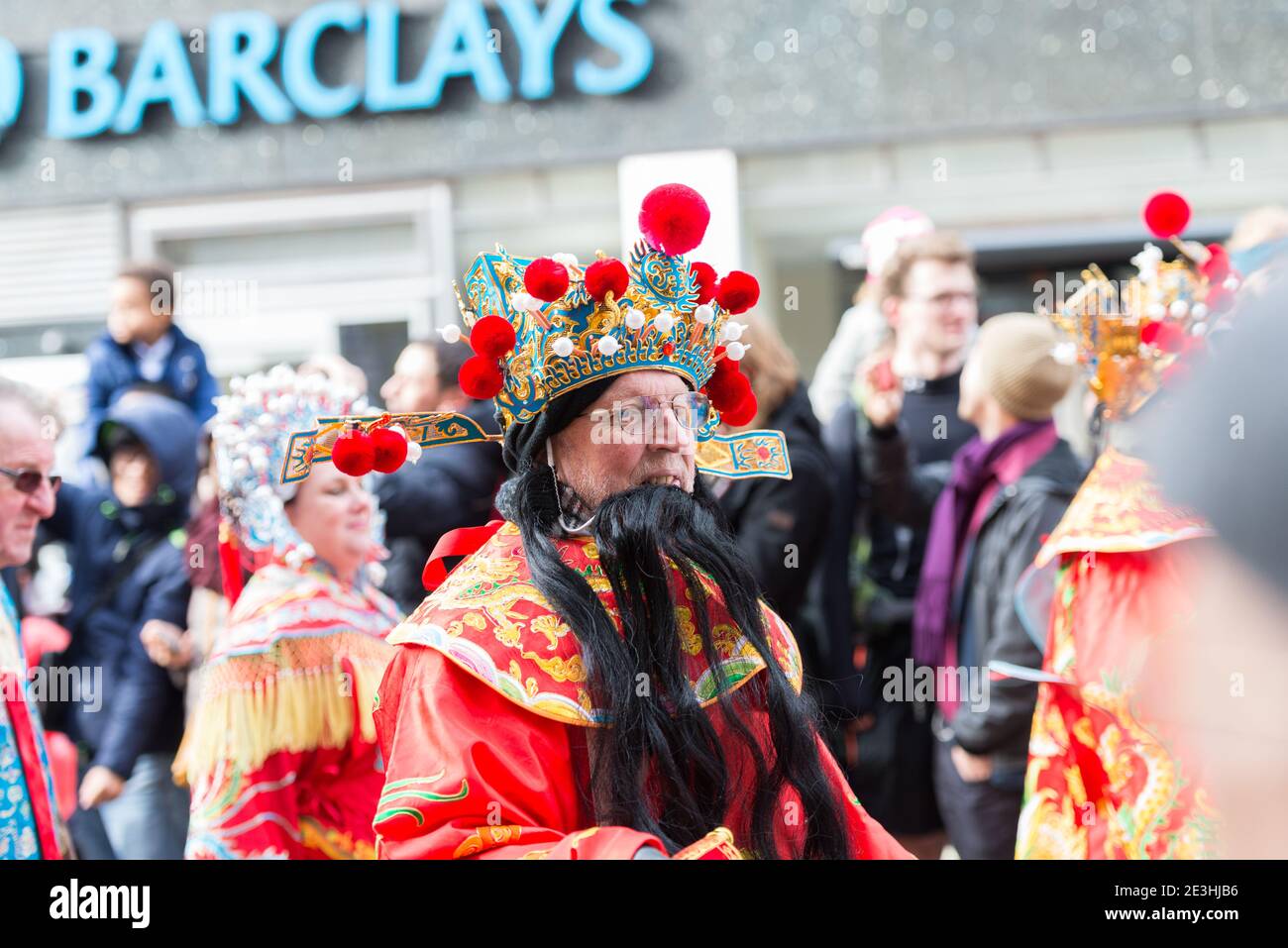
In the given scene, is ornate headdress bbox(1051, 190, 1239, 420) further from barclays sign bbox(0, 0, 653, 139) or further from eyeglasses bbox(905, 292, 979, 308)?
barclays sign bbox(0, 0, 653, 139)

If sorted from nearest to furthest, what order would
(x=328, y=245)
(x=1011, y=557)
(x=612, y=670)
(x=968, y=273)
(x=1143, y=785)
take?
1. (x=612, y=670)
2. (x=1143, y=785)
3. (x=1011, y=557)
4. (x=968, y=273)
5. (x=328, y=245)

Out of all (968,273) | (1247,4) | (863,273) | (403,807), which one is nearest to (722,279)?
(403,807)

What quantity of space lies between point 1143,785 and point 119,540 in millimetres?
3122

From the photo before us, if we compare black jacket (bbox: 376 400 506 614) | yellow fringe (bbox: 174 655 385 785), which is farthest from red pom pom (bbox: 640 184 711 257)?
black jacket (bbox: 376 400 506 614)

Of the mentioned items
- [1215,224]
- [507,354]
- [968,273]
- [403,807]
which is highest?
[1215,224]

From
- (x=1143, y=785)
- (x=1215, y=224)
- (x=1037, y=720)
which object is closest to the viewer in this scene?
(x=1143, y=785)

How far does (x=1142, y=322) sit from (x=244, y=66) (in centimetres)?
559

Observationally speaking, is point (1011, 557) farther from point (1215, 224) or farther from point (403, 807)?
point (1215, 224)

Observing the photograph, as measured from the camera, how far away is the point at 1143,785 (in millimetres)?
3316

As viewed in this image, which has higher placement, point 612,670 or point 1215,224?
point 1215,224

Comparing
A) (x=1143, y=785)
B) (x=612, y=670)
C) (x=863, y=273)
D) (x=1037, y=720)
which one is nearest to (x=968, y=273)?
(x=1037, y=720)

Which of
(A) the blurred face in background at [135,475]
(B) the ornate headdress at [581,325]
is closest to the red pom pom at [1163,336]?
(B) the ornate headdress at [581,325]

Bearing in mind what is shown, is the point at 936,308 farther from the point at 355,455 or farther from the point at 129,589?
the point at 355,455
